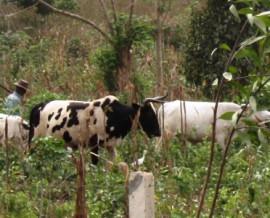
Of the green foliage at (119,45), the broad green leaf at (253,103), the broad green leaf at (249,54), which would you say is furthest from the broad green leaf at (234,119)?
the green foliage at (119,45)

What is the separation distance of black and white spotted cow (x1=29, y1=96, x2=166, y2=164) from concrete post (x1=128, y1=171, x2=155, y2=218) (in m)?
7.00

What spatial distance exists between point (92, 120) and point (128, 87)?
2.09 ft

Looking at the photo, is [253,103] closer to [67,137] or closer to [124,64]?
[67,137]

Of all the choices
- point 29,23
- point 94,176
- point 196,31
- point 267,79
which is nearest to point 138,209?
point 267,79

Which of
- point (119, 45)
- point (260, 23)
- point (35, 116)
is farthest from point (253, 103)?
point (119, 45)

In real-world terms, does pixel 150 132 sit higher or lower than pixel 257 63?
lower

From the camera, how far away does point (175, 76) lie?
16.8 metres

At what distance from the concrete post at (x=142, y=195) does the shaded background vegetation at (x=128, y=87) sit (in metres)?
0.58

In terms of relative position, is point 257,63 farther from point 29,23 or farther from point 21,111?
point 29,23

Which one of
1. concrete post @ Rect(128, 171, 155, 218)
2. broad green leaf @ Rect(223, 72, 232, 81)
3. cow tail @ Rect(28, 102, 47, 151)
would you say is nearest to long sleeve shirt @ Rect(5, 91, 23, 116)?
cow tail @ Rect(28, 102, 47, 151)

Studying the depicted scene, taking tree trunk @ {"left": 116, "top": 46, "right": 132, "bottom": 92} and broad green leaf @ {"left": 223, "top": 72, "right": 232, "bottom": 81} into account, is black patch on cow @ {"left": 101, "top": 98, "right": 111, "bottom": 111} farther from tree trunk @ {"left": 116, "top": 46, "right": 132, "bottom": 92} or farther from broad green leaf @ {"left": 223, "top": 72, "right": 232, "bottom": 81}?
broad green leaf @ {"left": 223, "top": 72, "right": 232, "bottom": 81}

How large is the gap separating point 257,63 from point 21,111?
855cm

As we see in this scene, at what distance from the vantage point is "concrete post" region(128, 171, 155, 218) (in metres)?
4.26

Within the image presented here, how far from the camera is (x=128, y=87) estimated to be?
11516 mm
